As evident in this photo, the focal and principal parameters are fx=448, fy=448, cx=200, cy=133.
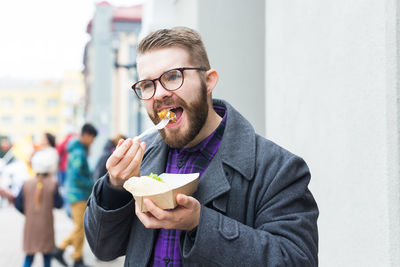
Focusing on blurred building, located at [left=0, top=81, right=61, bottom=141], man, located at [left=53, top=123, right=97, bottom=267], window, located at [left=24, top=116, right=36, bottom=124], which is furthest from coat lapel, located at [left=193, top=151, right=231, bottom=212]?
window, located at [left=24, top=116, right=36, bottom=124]

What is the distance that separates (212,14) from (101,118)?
61.9 ft

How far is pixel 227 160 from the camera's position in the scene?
1689mm

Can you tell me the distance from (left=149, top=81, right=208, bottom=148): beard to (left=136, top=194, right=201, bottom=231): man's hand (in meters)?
0.37

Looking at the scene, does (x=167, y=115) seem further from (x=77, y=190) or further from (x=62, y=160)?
(x=62, y=160)

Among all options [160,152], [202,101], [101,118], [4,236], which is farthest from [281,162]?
[101,118]

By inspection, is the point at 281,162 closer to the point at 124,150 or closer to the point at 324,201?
the point at 124,150

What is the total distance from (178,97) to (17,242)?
783 centimetres

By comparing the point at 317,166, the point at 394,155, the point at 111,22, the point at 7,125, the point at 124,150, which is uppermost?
the point at 111,22

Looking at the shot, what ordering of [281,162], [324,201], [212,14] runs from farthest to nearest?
[212,14]
[324,201]
[281,162]

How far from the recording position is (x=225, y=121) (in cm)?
187

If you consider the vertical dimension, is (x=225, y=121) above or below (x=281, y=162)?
above

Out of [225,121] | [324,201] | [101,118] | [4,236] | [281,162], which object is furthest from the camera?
[101,118]

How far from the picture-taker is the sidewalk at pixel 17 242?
656 cm

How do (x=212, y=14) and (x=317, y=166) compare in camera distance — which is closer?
(x=317, y=166)
